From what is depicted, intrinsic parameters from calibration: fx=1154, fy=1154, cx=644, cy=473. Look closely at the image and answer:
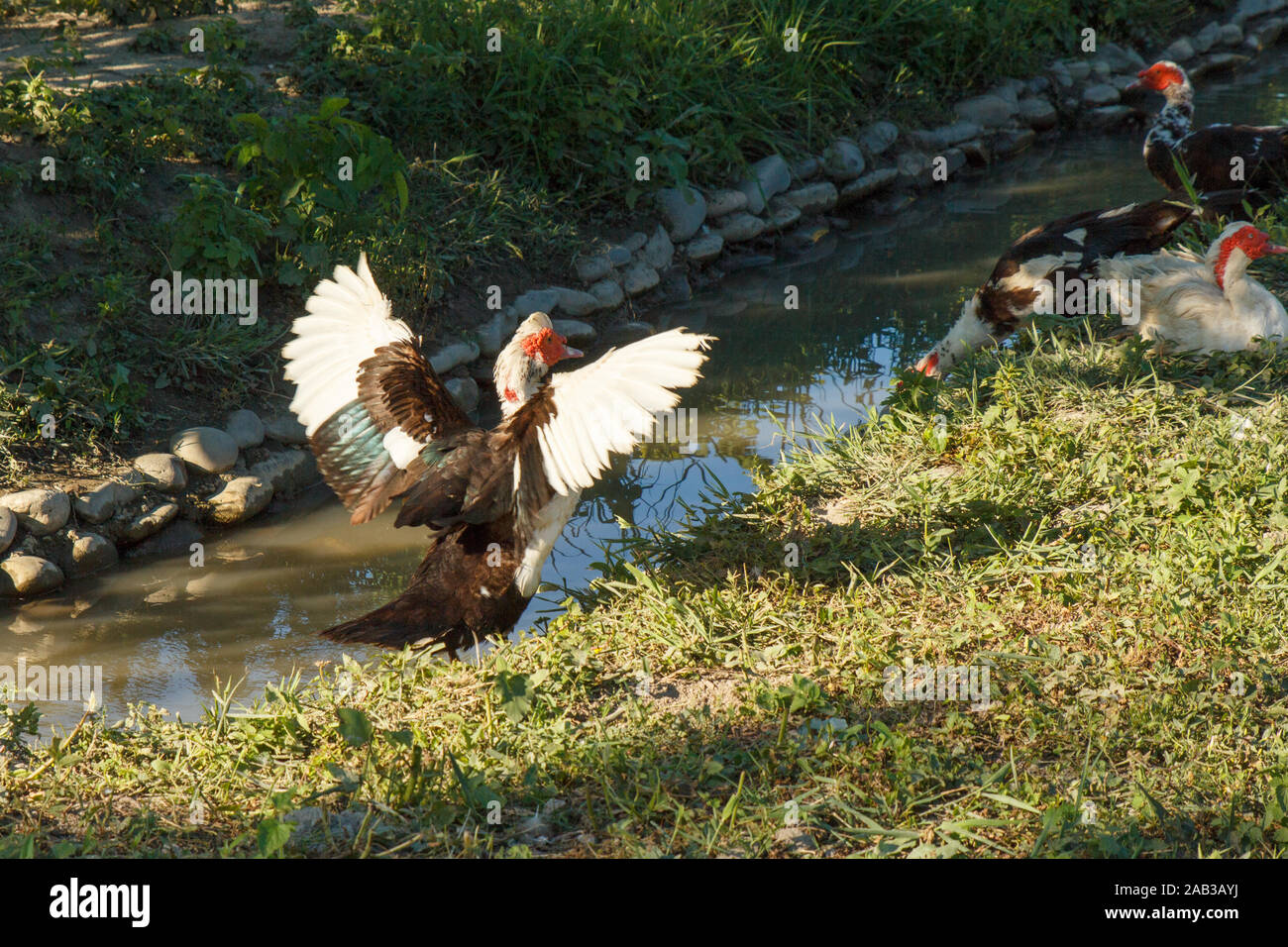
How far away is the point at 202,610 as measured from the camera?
13.5ft

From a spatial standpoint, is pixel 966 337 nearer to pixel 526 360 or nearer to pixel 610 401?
pixel 526 360

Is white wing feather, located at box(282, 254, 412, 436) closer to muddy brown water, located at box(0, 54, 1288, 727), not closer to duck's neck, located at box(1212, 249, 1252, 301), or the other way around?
muddy brown water, located at box(0, 54, 1288, 727)

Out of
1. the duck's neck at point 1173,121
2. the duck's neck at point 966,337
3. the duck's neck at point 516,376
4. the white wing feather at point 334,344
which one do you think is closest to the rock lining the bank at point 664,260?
the white wing feather at point 334,344

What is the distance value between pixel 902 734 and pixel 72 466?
3.43 m

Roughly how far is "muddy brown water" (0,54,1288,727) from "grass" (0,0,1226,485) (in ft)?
2.27

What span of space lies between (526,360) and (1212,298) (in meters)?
2.54

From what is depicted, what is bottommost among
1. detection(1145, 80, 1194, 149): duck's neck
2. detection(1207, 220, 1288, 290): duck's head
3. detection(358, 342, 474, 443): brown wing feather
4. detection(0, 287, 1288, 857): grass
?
detection(0, 287, 1288, 857): grass

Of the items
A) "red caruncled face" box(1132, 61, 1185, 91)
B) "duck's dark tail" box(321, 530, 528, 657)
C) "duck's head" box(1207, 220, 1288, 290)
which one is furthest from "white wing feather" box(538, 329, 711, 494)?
"red caruncled face" box(1132, 61, 1185, 91)

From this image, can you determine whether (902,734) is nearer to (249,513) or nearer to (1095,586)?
(1095,586)

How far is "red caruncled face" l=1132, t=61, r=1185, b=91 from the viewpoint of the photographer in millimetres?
7254

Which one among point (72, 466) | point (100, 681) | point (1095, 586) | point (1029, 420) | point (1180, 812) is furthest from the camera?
point (72, 466)

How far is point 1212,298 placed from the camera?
423cm

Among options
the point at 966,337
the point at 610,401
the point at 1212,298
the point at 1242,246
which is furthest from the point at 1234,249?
the point at 610,401

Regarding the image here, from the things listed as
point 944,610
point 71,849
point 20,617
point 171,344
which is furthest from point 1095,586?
point 171,344
